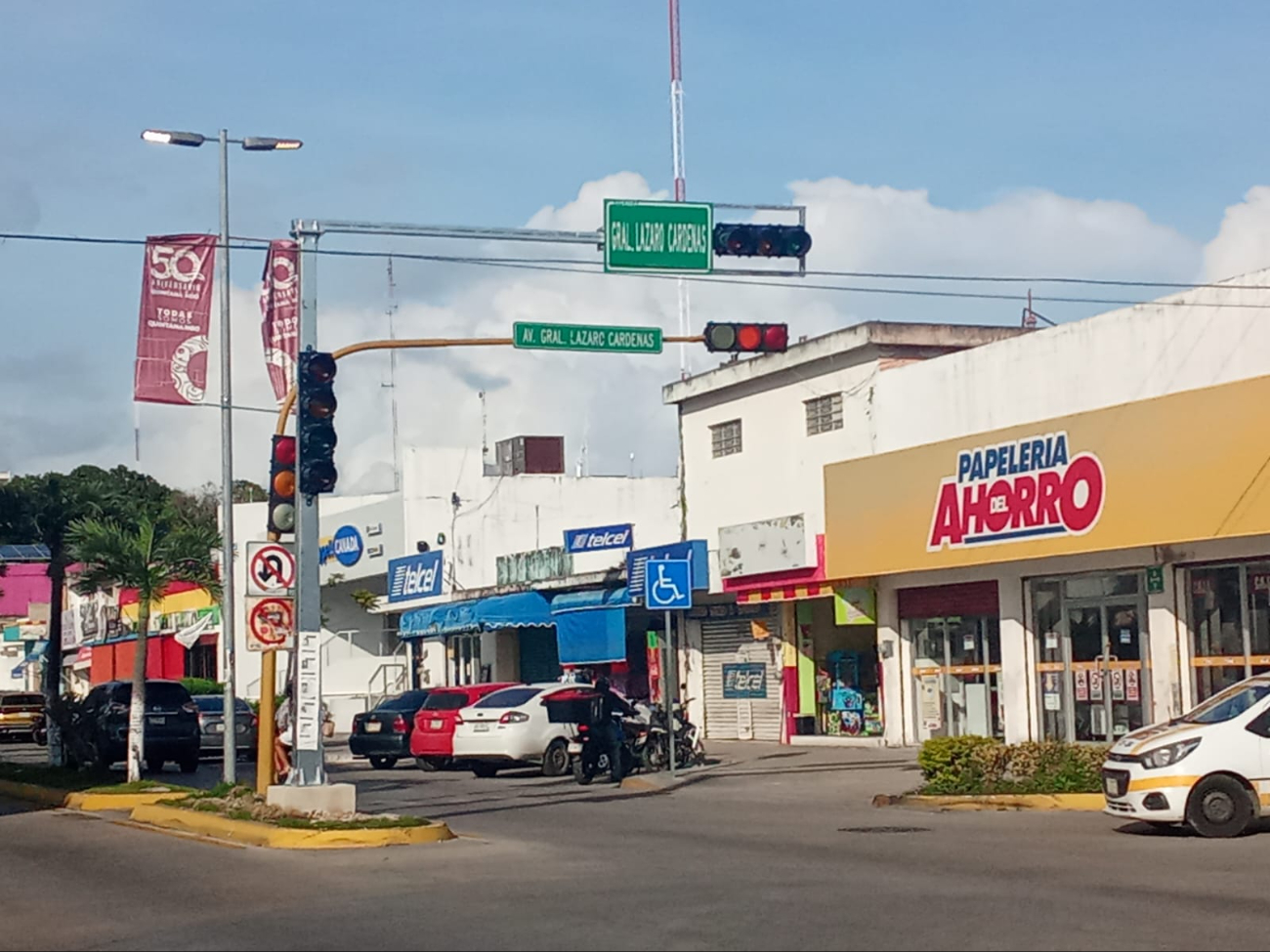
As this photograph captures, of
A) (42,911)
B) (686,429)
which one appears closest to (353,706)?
(686,429)

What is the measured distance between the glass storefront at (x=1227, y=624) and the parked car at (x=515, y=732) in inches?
399

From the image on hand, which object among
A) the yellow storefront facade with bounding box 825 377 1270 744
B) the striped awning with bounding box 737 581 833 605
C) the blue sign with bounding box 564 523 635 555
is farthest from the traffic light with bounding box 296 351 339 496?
the blue sign with bounding box 564 523 635 555

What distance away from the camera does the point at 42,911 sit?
1348 cm

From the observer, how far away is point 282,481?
19031 millimetres

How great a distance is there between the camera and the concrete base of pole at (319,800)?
18891 mm

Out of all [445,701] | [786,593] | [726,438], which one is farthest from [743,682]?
[445,701]

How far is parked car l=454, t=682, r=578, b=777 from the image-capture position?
96.5ft

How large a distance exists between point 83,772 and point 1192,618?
17646mm

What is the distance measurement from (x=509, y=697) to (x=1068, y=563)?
9.62 m

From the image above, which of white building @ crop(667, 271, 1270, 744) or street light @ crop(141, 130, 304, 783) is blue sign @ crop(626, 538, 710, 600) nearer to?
white building @ crop(667, 271, 1270, 744)

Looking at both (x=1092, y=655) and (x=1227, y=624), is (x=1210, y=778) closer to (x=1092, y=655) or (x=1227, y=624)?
(x=1227, y=624)

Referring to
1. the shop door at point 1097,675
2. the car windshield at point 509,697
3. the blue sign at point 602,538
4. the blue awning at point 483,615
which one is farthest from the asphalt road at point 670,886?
the blue awning at point 483,615

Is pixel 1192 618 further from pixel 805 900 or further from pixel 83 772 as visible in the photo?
pixel 83 772

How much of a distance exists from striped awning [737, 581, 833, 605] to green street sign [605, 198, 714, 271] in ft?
51.4
